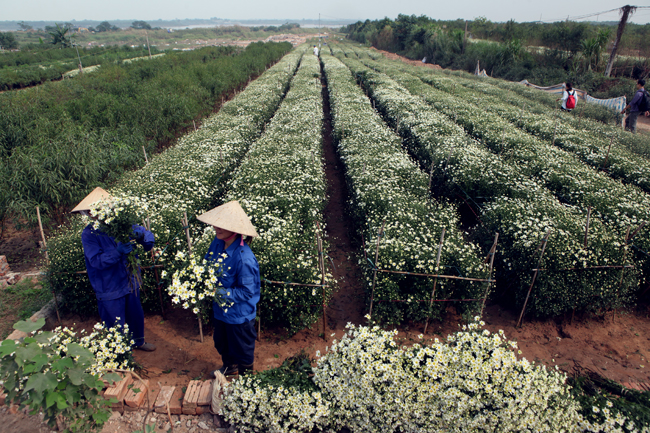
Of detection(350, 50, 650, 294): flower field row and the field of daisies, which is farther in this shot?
detection(350, 50, 650, 294): flower field row

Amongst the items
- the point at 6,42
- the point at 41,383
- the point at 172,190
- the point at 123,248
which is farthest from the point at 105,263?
the point at 6,42

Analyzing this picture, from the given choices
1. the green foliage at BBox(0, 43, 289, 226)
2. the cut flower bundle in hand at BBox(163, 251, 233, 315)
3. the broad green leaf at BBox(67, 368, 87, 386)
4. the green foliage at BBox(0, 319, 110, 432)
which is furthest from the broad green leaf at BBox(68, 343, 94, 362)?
the green foliage at BBox(0, 43, 289, 226)

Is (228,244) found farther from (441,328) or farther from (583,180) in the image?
(583,180)

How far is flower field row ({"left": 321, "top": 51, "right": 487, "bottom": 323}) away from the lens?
5930 millimetres

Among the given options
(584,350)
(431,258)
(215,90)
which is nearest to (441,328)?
(431,258)

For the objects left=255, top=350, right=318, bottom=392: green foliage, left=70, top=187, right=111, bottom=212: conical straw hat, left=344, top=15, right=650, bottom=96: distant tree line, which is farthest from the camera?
left=344, top=15, right=650, bottom=96: distant tree line

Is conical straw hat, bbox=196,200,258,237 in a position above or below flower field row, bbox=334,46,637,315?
above

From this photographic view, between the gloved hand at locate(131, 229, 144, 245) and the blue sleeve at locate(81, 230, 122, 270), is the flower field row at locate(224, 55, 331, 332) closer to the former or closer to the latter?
the gloved hand at locate(131, 229, 144, 245)

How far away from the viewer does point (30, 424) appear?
418 cm

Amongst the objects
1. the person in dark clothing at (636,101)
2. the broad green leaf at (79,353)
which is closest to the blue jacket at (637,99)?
the person in dark clothing at (636,101)

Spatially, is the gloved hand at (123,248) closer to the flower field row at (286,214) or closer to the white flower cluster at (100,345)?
the white flower cluster at (100,345)

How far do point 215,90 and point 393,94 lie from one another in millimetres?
12220

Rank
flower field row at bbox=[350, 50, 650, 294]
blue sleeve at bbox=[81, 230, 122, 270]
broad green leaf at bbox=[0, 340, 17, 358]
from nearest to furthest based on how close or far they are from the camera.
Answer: broad green leaf at bbox=[0, 340, 17, 358] < blue sleeve at bbox=[81, 230, 122, 270] < flower field row at bbox=[350, 50, 650, 294]

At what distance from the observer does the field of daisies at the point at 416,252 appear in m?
3.56
